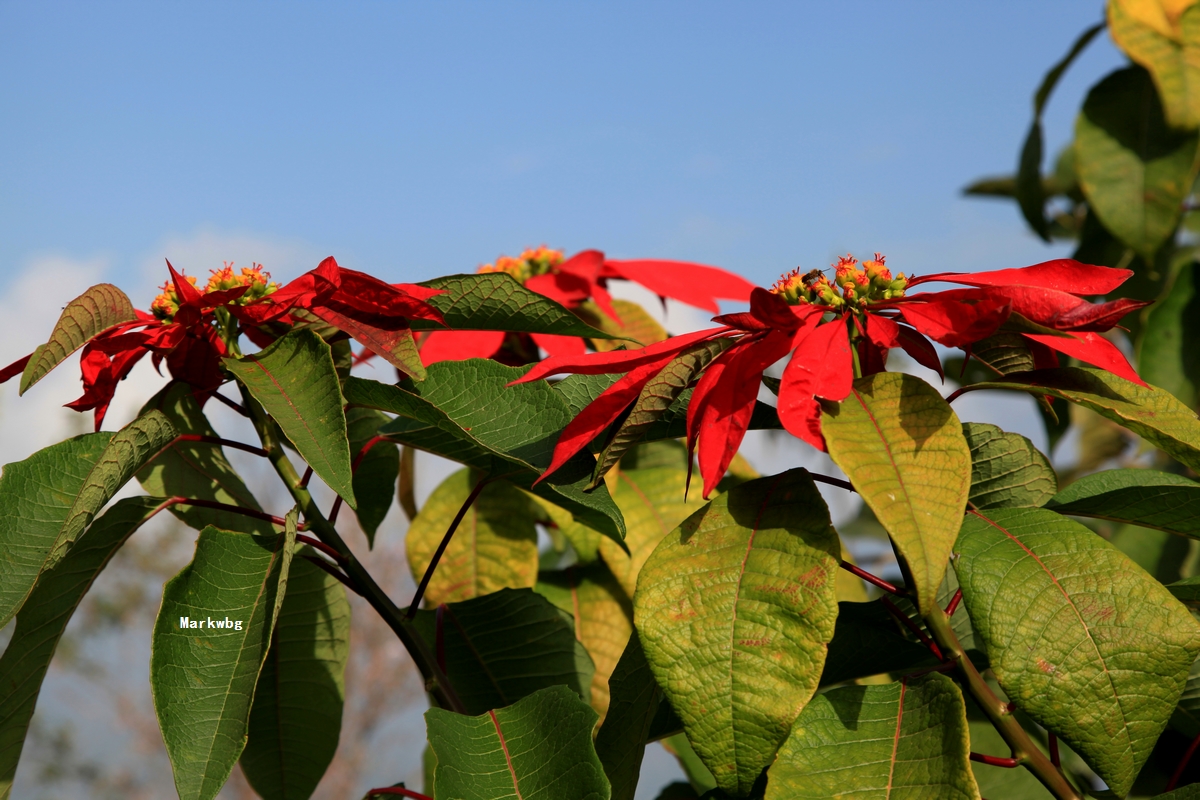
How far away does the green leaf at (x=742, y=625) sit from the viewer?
46cm

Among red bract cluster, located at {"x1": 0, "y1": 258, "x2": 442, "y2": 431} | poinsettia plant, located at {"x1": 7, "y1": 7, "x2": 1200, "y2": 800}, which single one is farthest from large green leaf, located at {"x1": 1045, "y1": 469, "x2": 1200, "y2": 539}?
red bract cluster, located at {"x1": 0, "y1": 258, "x2": 442, "y2": 431}

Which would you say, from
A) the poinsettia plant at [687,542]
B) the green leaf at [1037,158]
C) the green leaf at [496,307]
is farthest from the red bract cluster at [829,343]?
the green leaf at [1037,158]

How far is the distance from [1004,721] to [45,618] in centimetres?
62

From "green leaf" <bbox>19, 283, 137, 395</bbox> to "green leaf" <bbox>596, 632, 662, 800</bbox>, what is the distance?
1.29 ft

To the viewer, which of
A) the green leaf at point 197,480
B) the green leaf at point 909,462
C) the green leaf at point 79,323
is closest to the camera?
the green leaf at point 909,462

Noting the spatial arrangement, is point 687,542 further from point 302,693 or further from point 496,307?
point 302,693

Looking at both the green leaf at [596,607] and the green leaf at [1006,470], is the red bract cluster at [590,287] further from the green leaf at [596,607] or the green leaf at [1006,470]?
the green leaf at [1006,470]

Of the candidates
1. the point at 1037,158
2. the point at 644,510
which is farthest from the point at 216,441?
the point at 1037,158

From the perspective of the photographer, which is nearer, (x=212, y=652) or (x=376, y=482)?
(x=212, y=652)

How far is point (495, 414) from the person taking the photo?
611 mm

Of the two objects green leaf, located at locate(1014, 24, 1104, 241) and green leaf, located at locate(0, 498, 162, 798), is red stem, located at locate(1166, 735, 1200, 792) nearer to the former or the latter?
green leaf, located at locate(0, 498, 162, 798)

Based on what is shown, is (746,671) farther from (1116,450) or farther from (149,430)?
(1116,450)

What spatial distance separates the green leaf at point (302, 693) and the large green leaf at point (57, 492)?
0.71 ft

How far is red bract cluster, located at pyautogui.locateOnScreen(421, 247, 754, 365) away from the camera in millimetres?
957
